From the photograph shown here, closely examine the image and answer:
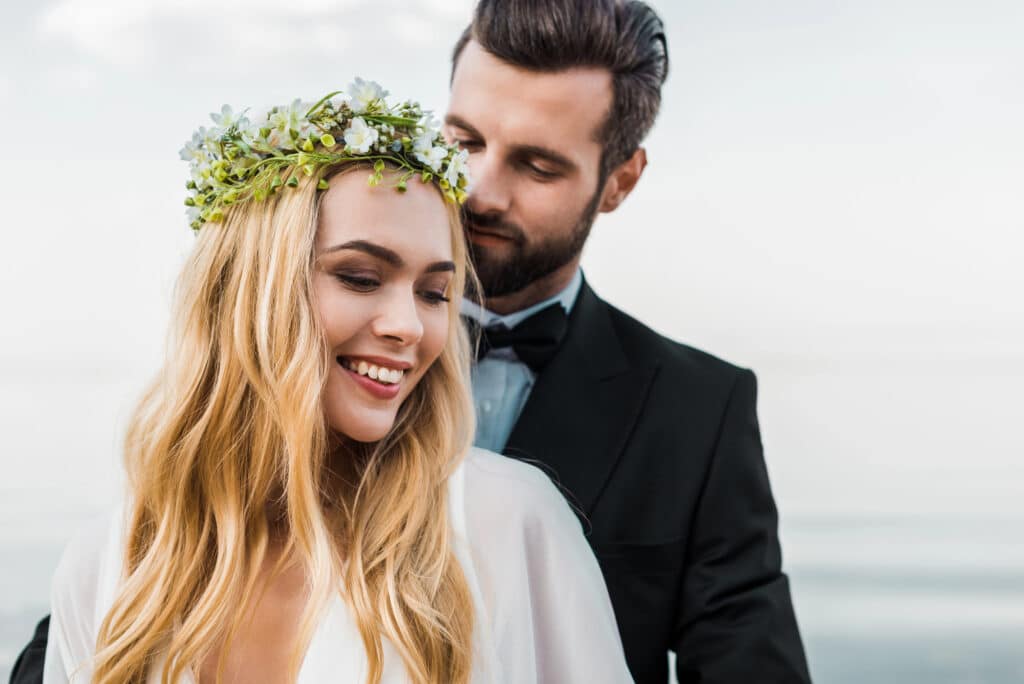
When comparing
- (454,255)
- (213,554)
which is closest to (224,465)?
(213,554)

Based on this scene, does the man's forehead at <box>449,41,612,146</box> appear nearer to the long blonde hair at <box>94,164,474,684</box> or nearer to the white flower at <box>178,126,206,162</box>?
the long blonde hair at <box>94,164,474,684</box>

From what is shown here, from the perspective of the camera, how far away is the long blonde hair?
96.5 inches

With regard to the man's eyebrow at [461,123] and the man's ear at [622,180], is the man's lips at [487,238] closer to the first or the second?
the man's eyebrow at [461,123]

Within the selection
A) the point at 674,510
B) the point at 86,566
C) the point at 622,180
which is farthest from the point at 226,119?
the point at 674,510

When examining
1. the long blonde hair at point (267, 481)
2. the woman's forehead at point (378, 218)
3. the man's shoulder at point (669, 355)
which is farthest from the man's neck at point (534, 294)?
the woman's forehead at point (378, 218)

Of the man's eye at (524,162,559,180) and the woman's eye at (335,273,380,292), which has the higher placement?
the man's eye at (524,162,559,180)

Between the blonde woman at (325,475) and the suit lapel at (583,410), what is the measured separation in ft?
1.62

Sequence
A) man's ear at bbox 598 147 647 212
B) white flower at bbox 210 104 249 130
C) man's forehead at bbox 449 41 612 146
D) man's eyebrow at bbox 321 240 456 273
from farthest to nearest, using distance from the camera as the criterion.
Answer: man's ear at bbox 598 147 647 212 → man's forehead at bbox 449 41 612 146 → white flower at bbox 210 104 249 130 → man's eyebrow at bbox 321 240 456 273

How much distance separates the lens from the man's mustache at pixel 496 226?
3223 mm

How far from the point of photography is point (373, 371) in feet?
8.22

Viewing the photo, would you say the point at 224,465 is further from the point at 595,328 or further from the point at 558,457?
the point at 595,328

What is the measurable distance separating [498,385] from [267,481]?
970mm

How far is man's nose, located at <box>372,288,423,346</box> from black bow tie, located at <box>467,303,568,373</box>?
89cm

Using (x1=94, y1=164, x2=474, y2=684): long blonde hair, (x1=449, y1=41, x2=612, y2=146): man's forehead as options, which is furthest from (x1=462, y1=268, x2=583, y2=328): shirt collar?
(x1=94, y1=164, x2=474, y2=684): long blonde hair
